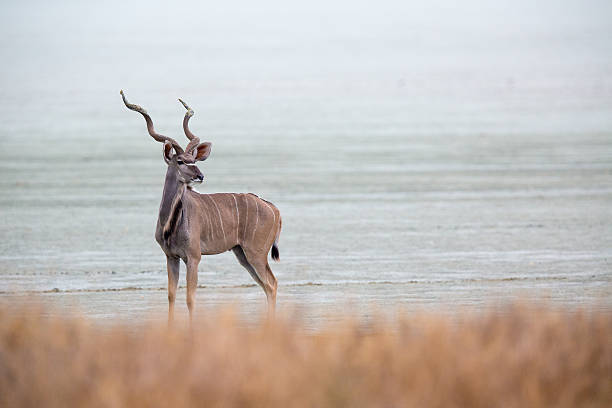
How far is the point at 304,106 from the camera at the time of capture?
145 ft

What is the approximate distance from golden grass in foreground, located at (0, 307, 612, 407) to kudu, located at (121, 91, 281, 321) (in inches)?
128

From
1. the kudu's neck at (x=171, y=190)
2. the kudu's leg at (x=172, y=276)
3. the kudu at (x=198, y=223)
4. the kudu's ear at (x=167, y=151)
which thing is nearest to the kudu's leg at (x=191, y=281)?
the kudu at (x=198, y=223)

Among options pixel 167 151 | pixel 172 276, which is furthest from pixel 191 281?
pixel 167 151

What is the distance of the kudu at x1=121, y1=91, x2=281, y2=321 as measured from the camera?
11586 mm

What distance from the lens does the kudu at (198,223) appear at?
11.6m

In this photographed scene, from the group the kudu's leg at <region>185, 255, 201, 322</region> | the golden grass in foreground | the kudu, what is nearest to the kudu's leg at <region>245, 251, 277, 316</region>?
the kudu

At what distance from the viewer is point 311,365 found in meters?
7.37

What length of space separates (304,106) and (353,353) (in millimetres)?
36860

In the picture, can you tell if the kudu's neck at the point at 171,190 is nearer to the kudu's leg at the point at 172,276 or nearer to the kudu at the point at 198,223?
the kudu at the point at 198,223

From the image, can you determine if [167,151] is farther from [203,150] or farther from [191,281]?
[191,281]

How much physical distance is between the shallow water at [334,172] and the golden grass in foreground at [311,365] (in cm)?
332

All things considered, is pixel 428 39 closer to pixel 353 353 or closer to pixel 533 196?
pixel 533 196

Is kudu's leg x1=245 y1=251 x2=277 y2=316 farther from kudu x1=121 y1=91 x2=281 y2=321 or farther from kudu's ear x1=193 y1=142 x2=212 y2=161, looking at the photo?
kudu's ear x1=193 y1=142 x2=212 y2=161

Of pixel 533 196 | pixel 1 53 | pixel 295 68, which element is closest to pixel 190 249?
pixel 533 196
